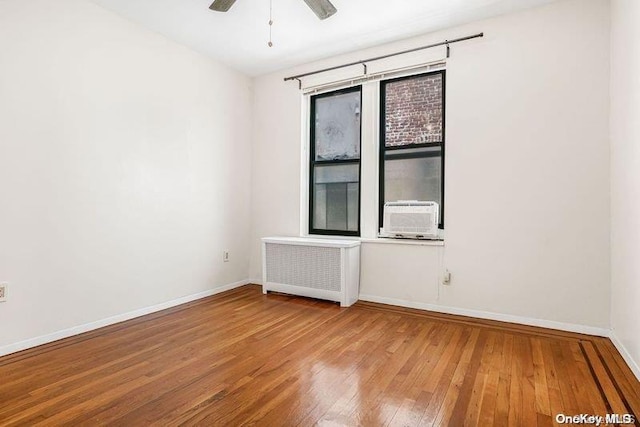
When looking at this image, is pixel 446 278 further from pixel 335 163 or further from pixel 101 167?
pixel 101 167

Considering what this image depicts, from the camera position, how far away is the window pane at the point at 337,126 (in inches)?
Result: 150

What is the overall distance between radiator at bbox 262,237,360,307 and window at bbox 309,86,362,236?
393 millimetres

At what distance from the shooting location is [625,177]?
2215mm

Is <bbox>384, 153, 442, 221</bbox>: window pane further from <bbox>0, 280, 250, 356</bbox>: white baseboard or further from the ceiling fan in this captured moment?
<bbox>0, 280, 250, 356</bbox>: white baseboard

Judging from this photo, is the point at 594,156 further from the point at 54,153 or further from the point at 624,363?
the point at 54,153

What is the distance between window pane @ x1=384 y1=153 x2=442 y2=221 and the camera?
3.37 meters

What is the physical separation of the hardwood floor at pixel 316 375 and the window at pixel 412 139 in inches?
50.1

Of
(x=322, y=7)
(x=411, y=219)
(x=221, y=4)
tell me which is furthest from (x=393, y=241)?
(x=221, y=4)

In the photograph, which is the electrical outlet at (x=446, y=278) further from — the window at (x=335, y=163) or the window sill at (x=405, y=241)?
the window at (x=335, y=163)

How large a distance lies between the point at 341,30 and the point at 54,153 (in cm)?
259

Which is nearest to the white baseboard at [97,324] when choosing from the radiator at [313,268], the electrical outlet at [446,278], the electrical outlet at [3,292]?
the electrical outlet at [3,292]

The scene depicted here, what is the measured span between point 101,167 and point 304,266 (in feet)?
6.70

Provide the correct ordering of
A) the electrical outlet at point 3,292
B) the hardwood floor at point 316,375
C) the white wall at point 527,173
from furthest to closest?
1. the white wall at point 527,173
2. the electrical outlet at point 3,292
3. the hardwood floor at point 316,375

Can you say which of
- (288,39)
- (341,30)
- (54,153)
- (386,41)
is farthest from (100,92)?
(386,41)
